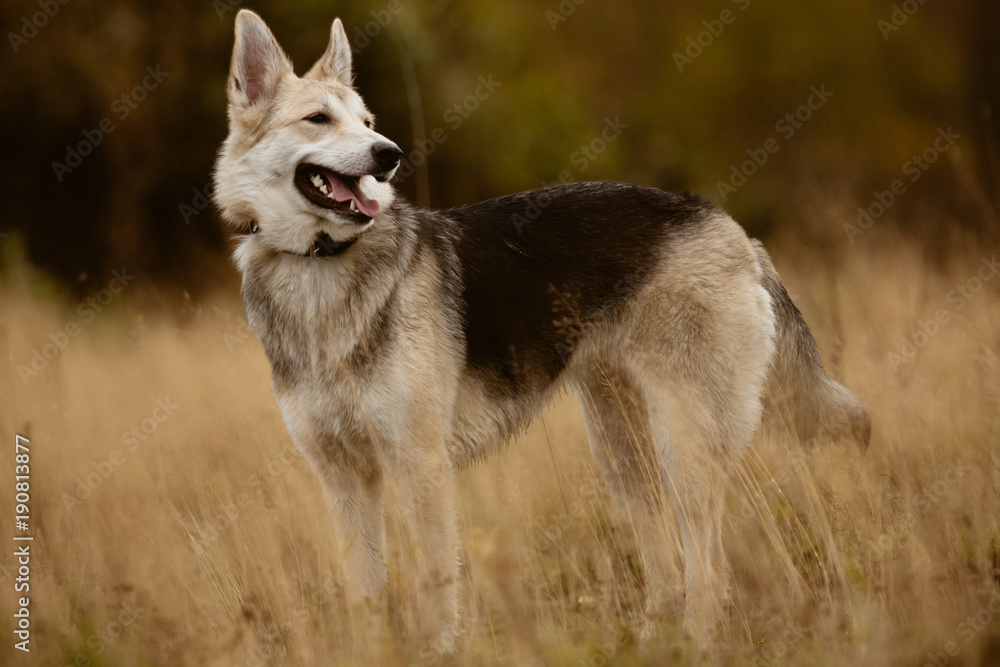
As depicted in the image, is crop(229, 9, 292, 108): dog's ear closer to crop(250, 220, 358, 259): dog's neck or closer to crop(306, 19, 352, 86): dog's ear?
crop(306, 19, 352, 86): dog's ear

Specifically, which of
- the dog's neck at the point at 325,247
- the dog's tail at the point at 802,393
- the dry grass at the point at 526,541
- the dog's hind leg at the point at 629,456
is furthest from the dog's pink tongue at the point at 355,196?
the dog's tail at the point at 802,393

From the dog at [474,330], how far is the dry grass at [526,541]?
199 mm

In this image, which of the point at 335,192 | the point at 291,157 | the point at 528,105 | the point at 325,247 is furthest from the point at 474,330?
the point at 528,105

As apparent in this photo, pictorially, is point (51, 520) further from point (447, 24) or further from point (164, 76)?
point (447, 24)

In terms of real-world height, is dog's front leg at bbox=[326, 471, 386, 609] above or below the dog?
below

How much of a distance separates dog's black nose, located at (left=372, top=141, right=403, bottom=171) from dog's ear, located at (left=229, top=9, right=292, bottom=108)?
26.5 inches

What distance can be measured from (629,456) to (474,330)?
111cm

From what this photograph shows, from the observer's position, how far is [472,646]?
2.84 meters

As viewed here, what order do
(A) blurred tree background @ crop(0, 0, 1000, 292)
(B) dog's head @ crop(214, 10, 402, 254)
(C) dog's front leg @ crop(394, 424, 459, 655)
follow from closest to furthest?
(C) dog's front leg @ crop(394, 424, 459, 655) < (B) dog's head @ crop(214, 10, 402, 254) < (A) blurred tree background @ crop(0, 0, 1000, 292)

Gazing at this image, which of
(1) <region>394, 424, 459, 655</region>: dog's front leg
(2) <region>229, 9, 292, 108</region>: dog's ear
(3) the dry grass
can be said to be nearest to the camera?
(3) the dry grass

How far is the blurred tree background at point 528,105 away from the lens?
31.9 feet

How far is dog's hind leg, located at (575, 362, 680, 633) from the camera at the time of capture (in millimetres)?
3676

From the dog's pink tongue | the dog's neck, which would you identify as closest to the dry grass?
the dog's neck

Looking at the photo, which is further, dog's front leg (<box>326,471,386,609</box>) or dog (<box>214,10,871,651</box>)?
dog's front leg (<box>326,471,386,609</box>)
